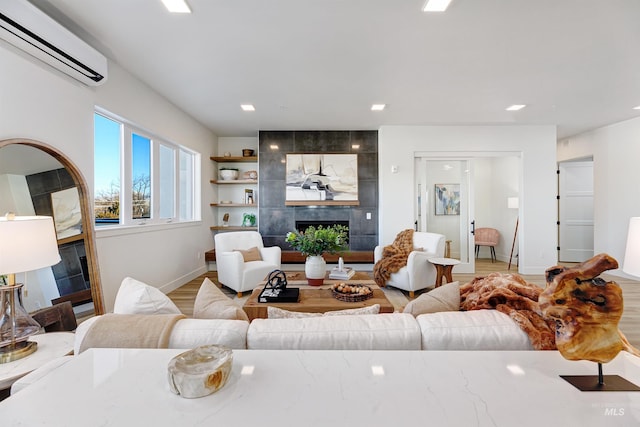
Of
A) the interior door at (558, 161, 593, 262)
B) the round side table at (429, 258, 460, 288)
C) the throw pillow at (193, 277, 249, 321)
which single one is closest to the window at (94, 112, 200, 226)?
the throw pillow at (193, 277, 249, 321)

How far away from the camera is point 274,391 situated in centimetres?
78

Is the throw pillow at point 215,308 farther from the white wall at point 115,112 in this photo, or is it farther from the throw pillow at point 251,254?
the throw pillow at point 251,254

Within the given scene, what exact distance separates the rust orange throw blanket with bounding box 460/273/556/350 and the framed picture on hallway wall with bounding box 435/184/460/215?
12.9 ft

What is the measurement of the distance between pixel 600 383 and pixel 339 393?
29.0 inches

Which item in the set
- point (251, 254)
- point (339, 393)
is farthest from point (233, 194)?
point (339, 393)

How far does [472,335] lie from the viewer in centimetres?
109

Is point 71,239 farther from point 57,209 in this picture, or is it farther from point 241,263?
point 241,263

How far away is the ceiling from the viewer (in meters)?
2.10

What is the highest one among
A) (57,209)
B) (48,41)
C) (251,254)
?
(48,41)

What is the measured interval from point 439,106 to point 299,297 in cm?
334

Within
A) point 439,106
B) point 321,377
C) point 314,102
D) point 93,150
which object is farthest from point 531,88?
point 93,150

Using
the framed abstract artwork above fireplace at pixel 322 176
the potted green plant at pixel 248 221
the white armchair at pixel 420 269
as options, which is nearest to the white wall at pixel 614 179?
the white armchair at pixel 420 269

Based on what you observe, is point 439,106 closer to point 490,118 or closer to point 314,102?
point 490,118

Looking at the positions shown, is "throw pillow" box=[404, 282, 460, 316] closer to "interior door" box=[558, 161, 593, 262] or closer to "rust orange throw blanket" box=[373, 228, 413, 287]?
"rust orange throw blanket" box=[373, 228, 413, 287]
